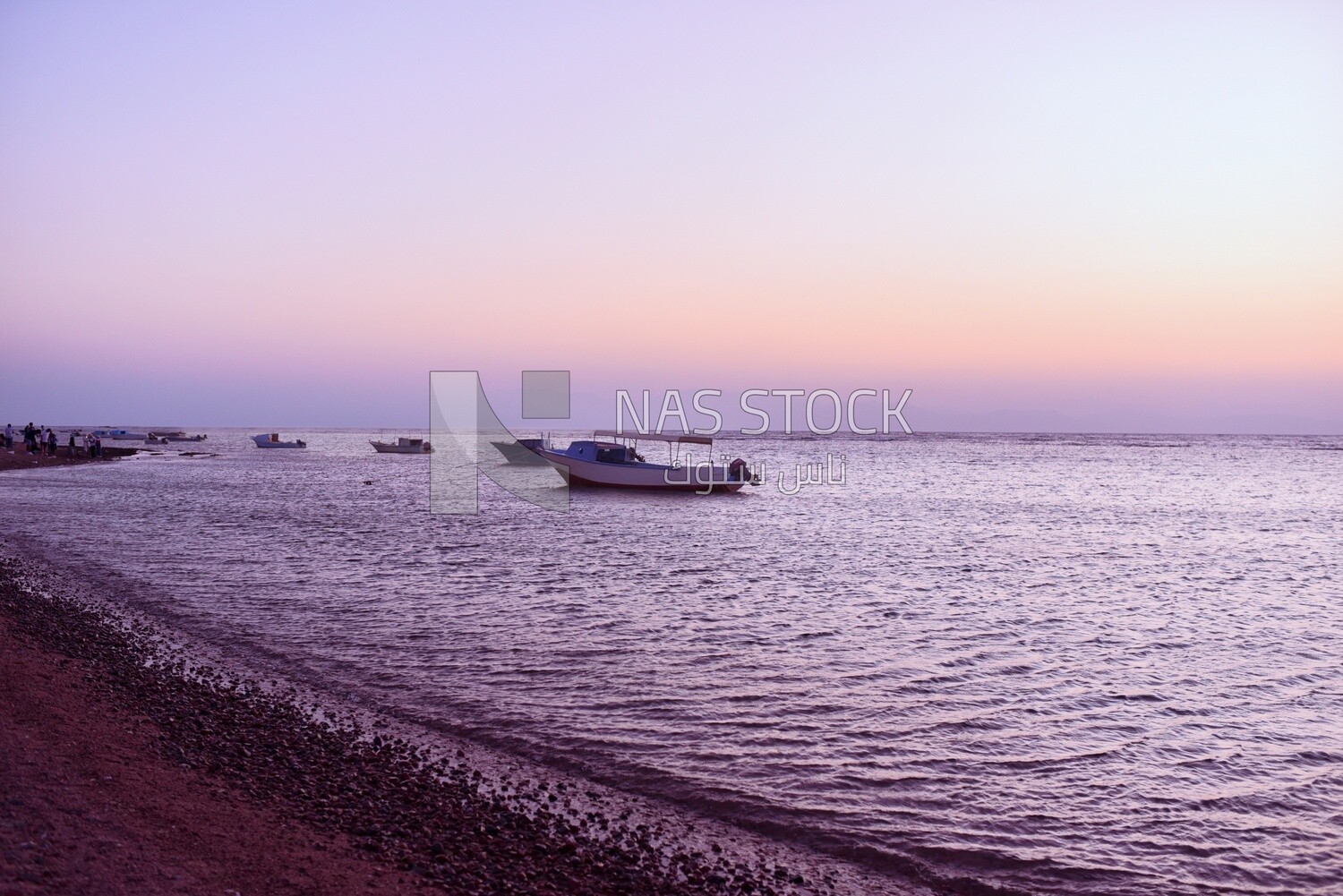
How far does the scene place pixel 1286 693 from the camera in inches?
472

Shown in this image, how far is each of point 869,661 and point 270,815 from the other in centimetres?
900

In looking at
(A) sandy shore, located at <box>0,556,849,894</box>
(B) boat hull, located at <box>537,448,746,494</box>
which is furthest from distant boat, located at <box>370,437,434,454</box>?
(A) sandy shore, located at <box>0,556,849,894</box>

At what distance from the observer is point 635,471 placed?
4769 centimetres

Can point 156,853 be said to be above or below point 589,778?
above

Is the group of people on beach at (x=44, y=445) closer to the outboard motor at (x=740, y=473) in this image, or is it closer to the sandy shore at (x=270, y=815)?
the outboard motor at (x=740, y=473)

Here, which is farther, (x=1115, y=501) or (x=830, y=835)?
(x=1115, y=501)

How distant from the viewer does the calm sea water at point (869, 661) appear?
25.6 feet

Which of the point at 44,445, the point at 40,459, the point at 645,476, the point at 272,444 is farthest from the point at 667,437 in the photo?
the point at 272,444

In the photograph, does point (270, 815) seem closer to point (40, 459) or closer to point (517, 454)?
point (40, 459)

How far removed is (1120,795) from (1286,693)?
18.1ft

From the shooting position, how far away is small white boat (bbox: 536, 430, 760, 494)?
156 ft

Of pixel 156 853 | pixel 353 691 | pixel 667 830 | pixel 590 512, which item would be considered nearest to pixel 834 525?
pixel 590 512

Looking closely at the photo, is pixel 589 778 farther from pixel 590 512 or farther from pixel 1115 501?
pixel 1115 501

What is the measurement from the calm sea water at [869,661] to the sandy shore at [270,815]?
1.17 m
